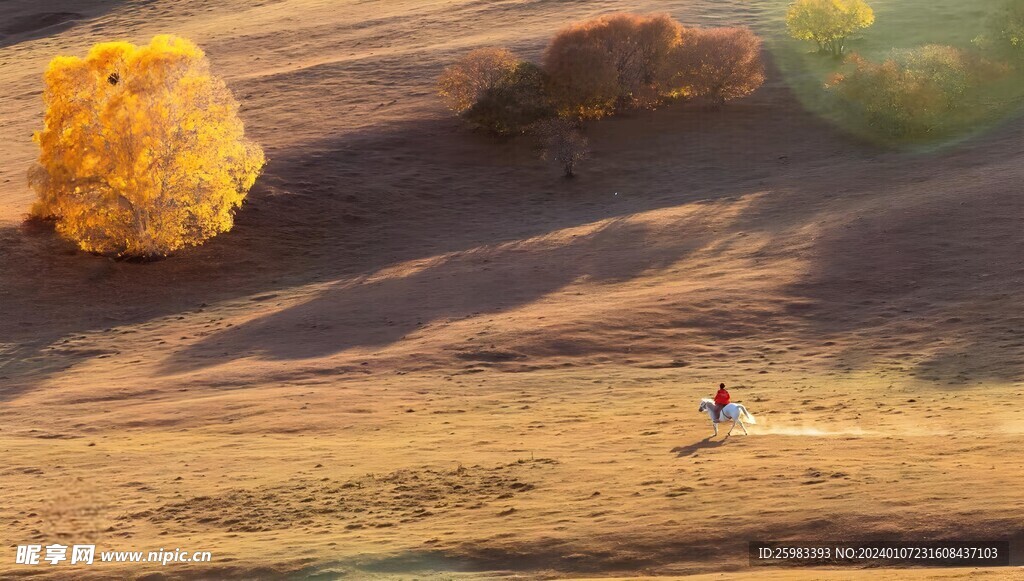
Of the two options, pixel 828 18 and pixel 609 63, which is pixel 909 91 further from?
pixel 609 63

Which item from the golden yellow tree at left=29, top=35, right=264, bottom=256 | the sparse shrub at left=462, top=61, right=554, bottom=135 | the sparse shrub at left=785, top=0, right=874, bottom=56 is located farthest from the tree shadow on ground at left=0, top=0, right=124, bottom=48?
the sparse shrub at left=785, top=0, right=874, bottom=56

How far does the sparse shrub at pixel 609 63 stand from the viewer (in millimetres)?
61125

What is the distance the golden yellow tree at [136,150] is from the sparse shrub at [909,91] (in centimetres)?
3009

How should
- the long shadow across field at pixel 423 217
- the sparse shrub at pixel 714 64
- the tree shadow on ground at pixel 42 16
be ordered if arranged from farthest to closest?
1. the tree shadow on ground at pixel 42 16
2. the sparse shrub at pixel 714 64
3. the long shadow across field at pixel 423 217

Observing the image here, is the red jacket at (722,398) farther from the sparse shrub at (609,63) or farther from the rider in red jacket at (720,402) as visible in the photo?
the sparse shrub at (609,63)

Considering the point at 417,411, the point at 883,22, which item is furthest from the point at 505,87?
the point at 417,411

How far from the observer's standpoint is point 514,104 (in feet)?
200

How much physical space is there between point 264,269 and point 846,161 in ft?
87.7

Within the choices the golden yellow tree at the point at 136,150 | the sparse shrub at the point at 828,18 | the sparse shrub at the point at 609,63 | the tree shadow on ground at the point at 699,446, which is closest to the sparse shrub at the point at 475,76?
the sparse shrub at the point at 609,63

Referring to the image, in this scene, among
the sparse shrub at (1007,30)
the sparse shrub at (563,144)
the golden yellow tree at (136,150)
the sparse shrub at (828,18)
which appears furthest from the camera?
the sparse shrub at (828,18)

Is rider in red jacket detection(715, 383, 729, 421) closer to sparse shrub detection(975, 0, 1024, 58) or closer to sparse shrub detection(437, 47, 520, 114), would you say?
sparse shrub detection(437, 47, 520, 114)

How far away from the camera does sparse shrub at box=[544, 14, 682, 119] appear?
61.1 m

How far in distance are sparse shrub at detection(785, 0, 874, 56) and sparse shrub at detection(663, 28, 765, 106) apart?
23.8 feet

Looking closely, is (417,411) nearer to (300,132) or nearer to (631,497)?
(631,497)
